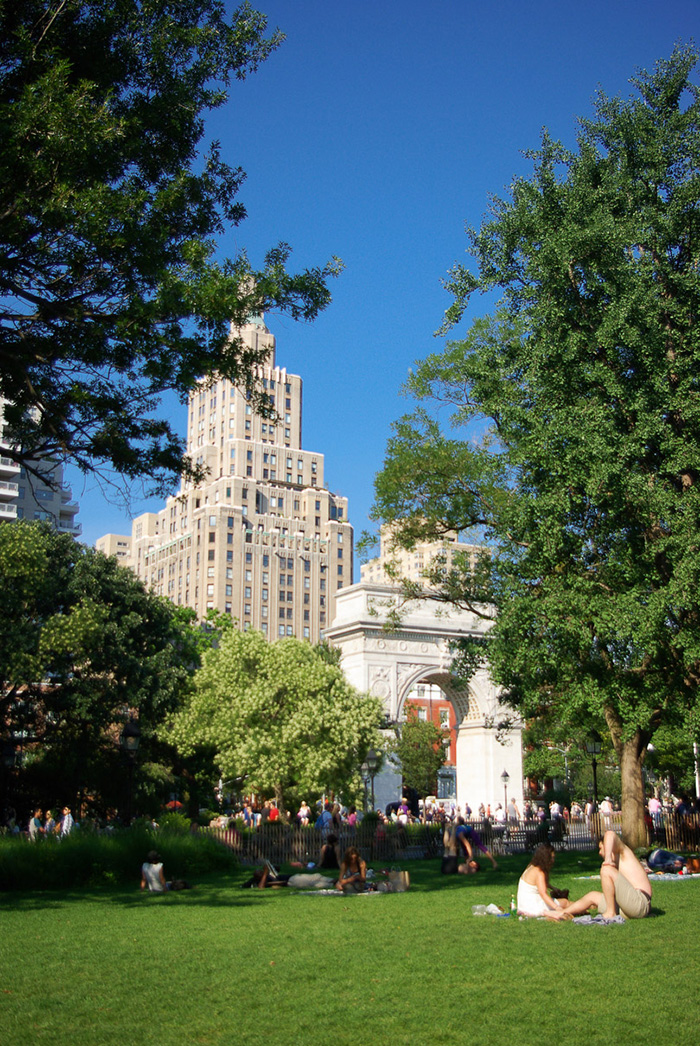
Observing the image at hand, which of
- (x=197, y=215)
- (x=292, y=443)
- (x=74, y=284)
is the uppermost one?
(x=292, y=443)

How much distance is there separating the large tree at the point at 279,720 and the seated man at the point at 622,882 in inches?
906

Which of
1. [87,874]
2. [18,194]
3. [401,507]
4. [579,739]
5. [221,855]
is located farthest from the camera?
[579,739]

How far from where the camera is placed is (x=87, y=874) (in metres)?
15.7

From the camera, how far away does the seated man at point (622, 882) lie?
10.1 m

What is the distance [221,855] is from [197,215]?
39.3 ft

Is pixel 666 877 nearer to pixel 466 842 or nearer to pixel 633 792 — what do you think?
pixel 466 842

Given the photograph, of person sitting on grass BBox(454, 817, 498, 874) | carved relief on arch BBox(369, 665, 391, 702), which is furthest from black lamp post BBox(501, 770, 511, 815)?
person sitting on grass BBox(454, 817, 498, 874)

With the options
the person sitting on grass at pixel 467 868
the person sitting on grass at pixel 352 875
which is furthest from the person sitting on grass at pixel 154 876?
the person sitting on grass at pixel 467 868

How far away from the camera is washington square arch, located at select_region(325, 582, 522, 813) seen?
1743 inches

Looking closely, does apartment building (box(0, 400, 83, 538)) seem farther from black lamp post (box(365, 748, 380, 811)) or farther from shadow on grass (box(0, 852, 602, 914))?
shadow on grass (box(0, 852, 602, 914))

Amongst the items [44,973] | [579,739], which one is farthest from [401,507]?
[579,739]

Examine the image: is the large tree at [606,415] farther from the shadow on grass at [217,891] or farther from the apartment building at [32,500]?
the apartment building at [32,500]

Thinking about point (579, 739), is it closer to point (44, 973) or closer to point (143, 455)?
point (143, 455)

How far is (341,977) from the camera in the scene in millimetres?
7508
